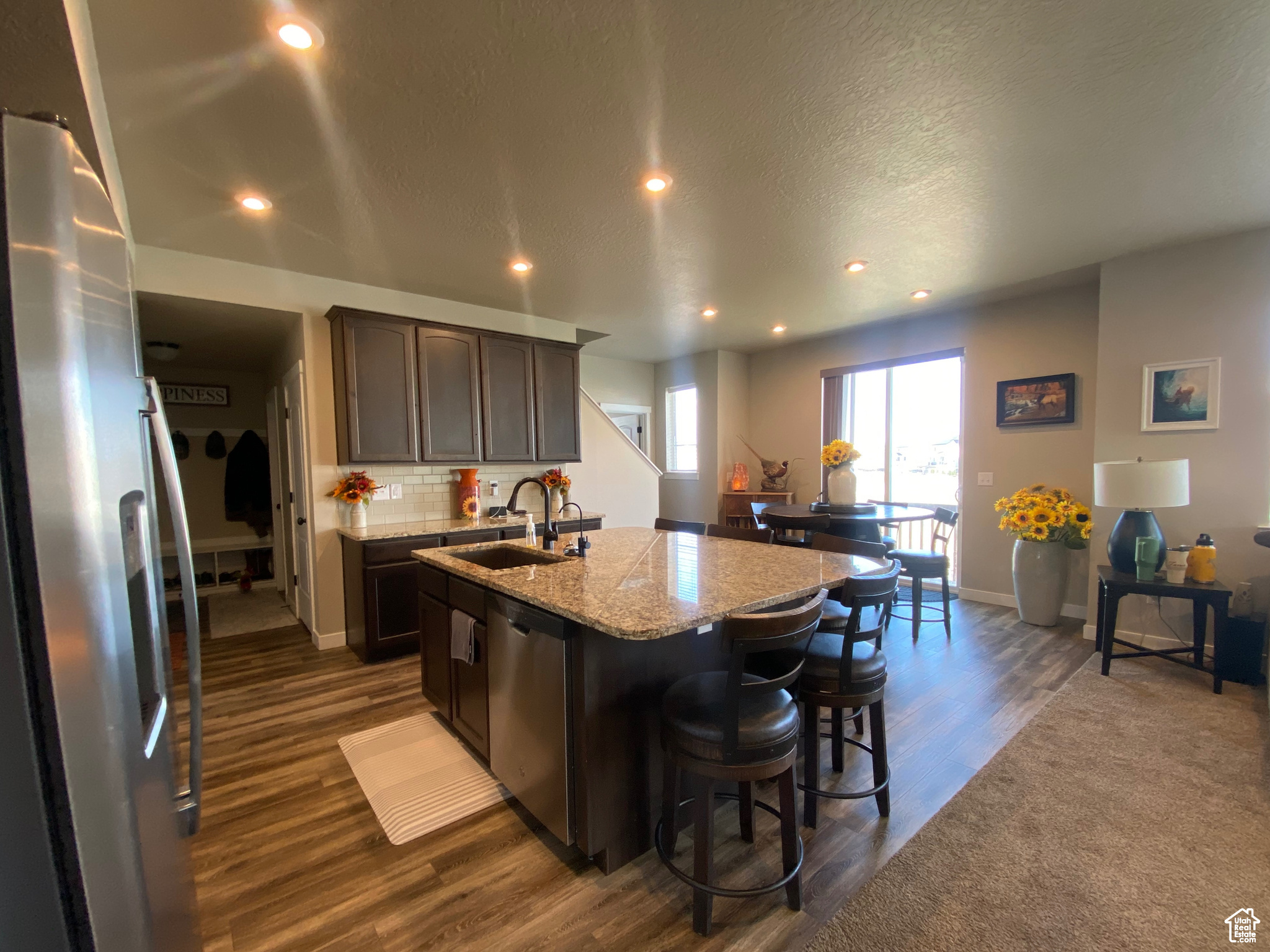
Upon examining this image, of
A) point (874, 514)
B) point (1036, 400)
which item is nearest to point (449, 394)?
point (874, 514)

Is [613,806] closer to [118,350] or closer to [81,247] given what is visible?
[118,350]

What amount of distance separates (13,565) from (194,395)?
6794mm

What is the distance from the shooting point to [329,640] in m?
3.88

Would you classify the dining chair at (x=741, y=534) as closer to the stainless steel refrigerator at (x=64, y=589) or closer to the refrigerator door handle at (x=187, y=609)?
the refrigerator door handle at (x=187, y=609)

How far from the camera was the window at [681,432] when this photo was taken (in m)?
7.14

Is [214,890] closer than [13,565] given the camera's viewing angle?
No

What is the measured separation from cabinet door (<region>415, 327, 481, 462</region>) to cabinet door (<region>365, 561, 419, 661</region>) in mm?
916

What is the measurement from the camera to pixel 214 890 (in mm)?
1689

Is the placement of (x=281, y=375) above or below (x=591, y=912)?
above

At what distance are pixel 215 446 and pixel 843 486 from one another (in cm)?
653

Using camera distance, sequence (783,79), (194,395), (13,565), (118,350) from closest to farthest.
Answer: (13,565)
(118,350)
(783,79)
(194,395)

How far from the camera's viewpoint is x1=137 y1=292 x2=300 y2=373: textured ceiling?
3578 millimetres

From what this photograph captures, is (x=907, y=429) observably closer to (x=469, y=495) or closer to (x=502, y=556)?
(x=469, y=495)

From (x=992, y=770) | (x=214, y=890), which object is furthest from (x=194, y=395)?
(x=992, y=770)
